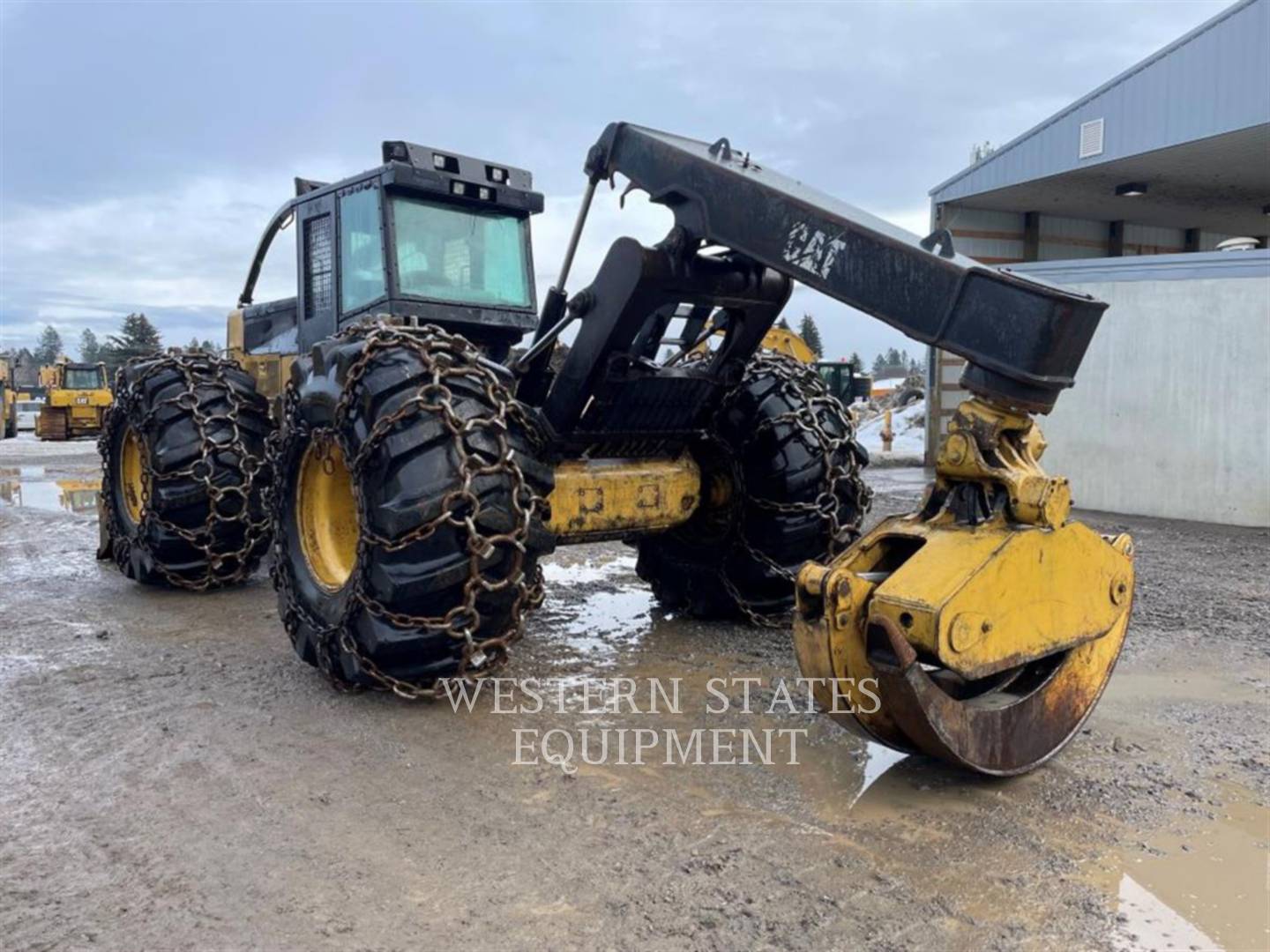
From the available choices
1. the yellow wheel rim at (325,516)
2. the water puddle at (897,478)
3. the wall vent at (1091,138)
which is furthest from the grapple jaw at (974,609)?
the wall vent at (1091,138)

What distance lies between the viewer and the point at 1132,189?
14.7 m

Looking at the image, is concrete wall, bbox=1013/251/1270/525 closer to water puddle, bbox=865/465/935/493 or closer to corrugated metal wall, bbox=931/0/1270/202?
water puddle, bbox=865/465/935/493

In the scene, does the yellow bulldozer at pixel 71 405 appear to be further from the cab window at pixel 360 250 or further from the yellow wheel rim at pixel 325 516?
the yellow wheel rim at pixel 325 516

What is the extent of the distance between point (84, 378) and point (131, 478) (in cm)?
2406

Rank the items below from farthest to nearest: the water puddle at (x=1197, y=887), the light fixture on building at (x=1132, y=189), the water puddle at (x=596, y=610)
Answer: the light fixture on building at (x=1132, y=189), the water puddle at (x=596, y=610), the water puddle at (x=1197, y=887)

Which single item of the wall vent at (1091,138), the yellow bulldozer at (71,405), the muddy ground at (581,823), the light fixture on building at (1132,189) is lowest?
the muddy ground at (581,823)

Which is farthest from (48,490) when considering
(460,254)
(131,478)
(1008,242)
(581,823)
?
(1008,242)

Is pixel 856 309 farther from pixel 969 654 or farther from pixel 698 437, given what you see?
pixel 698 437

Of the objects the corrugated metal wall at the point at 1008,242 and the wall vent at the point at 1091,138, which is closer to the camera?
the wall vent at the point at 1091,138

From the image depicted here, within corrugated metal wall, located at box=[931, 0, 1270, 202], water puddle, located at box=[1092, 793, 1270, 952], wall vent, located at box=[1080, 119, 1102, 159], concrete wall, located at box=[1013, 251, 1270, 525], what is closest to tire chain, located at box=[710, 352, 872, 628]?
water puddle, located at box=[1092, 793, 1270, 952]

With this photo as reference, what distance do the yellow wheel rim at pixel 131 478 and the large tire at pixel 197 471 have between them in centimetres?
34

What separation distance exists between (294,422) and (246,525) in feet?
6.94

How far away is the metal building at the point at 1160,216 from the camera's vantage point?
998 centimetres

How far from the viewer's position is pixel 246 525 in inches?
249
